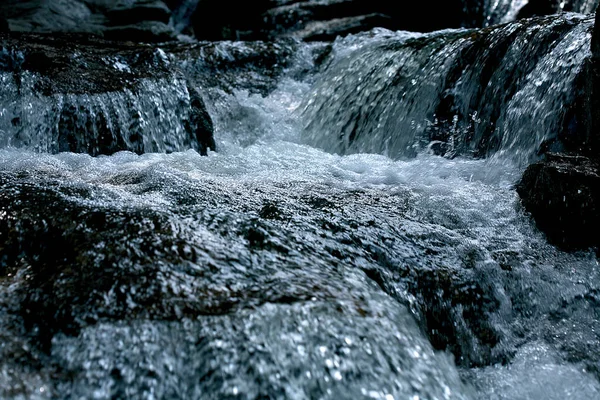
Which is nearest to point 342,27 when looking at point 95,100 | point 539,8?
point 539,8

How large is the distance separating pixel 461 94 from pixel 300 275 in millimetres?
3567

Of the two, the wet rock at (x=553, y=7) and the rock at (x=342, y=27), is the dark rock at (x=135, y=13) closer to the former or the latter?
the rock at (x=342, y=27)

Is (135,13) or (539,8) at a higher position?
(539,8)

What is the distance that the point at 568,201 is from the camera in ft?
8.83

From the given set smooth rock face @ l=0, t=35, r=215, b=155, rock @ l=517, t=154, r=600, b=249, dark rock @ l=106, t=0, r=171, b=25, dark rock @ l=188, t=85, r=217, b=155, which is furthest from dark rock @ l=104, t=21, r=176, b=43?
rock @ l=517, t=154, r=600, b=249

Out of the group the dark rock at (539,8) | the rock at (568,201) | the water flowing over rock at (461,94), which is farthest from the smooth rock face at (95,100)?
the dark rock at (539,8)

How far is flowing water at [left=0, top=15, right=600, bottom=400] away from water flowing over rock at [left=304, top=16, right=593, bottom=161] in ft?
0.11

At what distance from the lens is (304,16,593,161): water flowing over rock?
3.87 m

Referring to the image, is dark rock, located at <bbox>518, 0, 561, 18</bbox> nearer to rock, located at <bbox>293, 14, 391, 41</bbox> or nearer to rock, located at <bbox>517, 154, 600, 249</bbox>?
rock, located at <bbox>293, 14, 391, 41</bbox>

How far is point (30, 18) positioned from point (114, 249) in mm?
Answer: 10112

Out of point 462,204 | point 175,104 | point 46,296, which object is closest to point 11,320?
point 46,296

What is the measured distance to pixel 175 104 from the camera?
5.07 metres

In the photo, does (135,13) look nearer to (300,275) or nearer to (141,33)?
(141,33)

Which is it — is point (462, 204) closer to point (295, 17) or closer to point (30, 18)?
point (295, 17)
